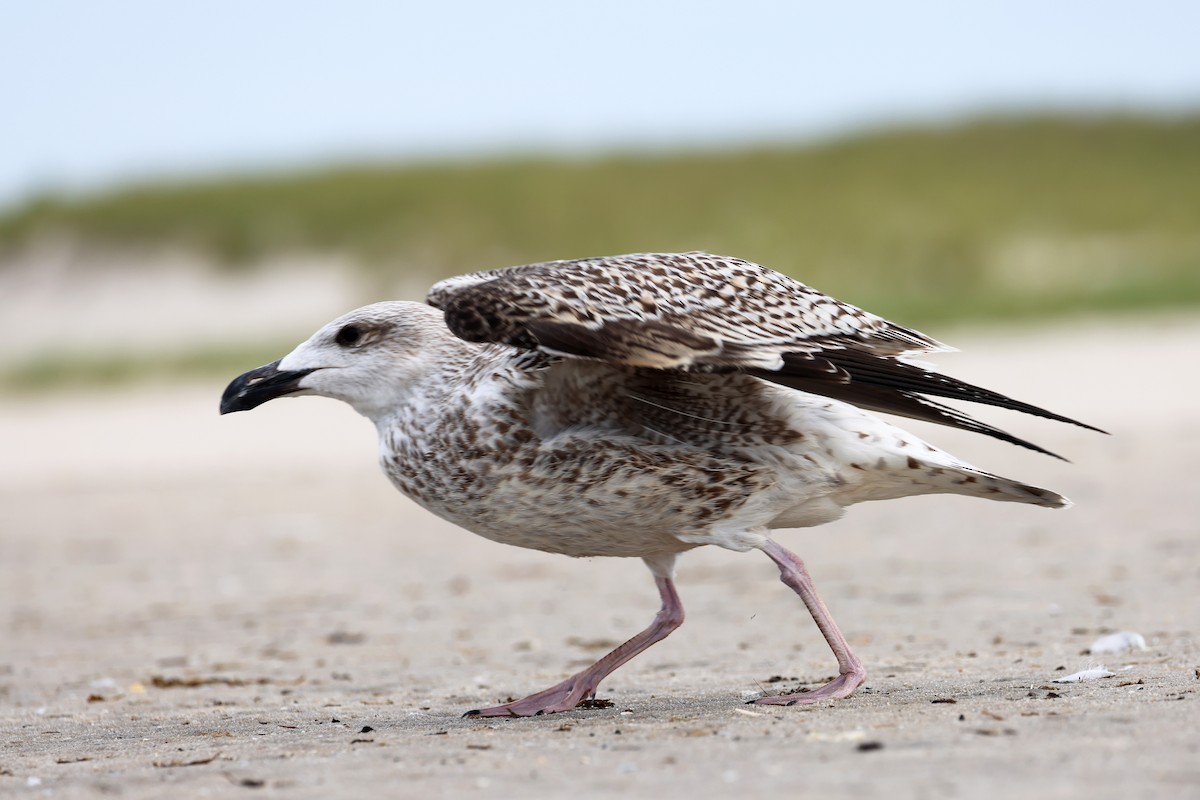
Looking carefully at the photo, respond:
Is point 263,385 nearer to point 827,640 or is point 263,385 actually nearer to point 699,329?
point 699,329

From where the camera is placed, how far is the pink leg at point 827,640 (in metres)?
4.92

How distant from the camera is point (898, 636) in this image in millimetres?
6547

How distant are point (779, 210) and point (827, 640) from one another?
31.2 meters

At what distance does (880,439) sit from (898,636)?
1.66 metres

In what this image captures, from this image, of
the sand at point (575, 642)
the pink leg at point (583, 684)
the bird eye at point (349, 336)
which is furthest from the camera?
the bird eye at point (349, 336)

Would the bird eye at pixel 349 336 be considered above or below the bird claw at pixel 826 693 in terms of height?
above

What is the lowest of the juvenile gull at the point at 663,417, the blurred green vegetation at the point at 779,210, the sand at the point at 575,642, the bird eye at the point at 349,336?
the sand at the point at 575,642

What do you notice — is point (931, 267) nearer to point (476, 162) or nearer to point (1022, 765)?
point (476, 162)

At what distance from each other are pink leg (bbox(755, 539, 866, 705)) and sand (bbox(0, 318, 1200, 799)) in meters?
0.12

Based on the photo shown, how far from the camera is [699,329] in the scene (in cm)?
494

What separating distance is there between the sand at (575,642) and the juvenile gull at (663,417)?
57 centimetres

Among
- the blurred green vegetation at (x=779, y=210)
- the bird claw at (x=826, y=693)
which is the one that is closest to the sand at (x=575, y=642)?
the bird claw at (x=826, y=693)

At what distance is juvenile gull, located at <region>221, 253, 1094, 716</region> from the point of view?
4.88 m

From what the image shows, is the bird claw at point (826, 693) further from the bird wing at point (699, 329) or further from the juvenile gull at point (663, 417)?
the bird wing at point (699, 329)
